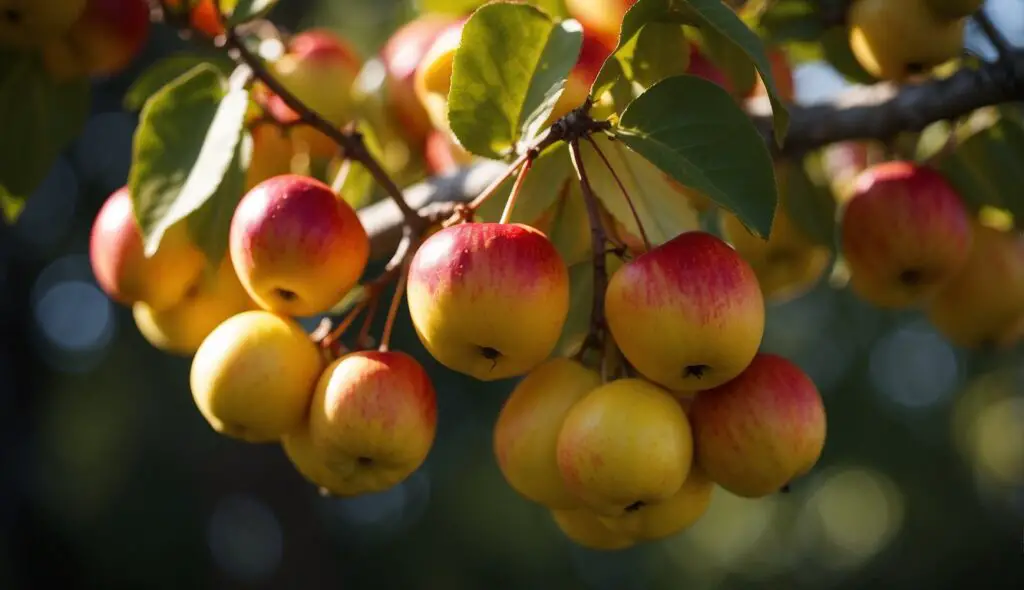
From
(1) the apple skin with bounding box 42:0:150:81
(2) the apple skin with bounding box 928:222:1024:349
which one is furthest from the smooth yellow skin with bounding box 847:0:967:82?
(1) the apple skin with bounding box 42:0:150:81

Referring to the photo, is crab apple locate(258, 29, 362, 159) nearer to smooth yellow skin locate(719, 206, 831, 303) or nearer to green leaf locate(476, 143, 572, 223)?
green leaf locate(476, 143, 572, 223)

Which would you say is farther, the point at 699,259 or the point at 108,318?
the point at 108,318

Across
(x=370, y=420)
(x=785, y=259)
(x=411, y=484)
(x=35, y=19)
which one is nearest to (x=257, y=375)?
(x=370, y=420)

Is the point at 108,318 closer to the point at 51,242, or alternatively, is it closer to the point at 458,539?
the point at 51,242

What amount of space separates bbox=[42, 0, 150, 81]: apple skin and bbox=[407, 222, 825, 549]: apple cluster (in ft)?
1.78

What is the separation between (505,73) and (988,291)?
0.66 m

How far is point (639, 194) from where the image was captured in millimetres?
760

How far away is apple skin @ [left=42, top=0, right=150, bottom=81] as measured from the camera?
939 mm

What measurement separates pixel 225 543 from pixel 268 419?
6.35m

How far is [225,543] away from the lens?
21.4ft

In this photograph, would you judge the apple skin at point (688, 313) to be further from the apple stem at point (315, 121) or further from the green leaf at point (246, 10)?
the green leaf at point (246, 10)

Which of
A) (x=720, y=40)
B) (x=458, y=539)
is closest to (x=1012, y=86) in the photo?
(x=720, y=40)

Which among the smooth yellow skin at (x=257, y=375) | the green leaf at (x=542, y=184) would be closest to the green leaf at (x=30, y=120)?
the smooth yellow skin at (x=257, y=375)

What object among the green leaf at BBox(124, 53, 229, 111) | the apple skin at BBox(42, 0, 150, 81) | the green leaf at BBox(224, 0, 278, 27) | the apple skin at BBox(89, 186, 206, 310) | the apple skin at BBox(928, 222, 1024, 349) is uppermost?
the green leaf at BBox(224, 0, 278, 27)
